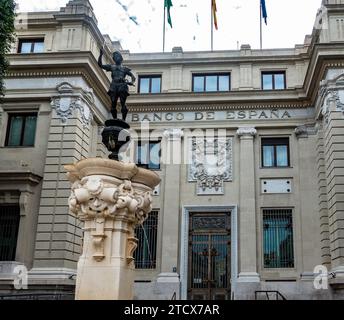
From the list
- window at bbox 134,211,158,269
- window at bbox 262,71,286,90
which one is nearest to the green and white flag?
window at bbox 262,71,286,90

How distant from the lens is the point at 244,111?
24328 mm

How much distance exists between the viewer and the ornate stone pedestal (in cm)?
995

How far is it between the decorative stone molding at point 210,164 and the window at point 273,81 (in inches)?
138

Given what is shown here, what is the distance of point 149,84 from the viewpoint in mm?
25656

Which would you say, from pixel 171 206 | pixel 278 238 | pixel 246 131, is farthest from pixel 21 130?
pixel 278 238

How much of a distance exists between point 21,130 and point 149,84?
24.2 feet

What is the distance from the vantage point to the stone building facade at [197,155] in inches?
777

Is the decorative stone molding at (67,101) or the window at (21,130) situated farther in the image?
the window at (21,130)

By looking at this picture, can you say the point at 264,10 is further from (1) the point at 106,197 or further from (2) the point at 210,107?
(1) the point at 106,197

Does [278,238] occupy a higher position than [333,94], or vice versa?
[333,94]

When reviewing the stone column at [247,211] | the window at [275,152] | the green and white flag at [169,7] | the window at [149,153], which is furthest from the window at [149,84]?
the window at [275,152]

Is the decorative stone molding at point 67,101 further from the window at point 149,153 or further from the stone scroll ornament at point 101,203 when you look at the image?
the stone scroll ornament at point 101,203

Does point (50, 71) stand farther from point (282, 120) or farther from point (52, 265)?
point (282, 120)
